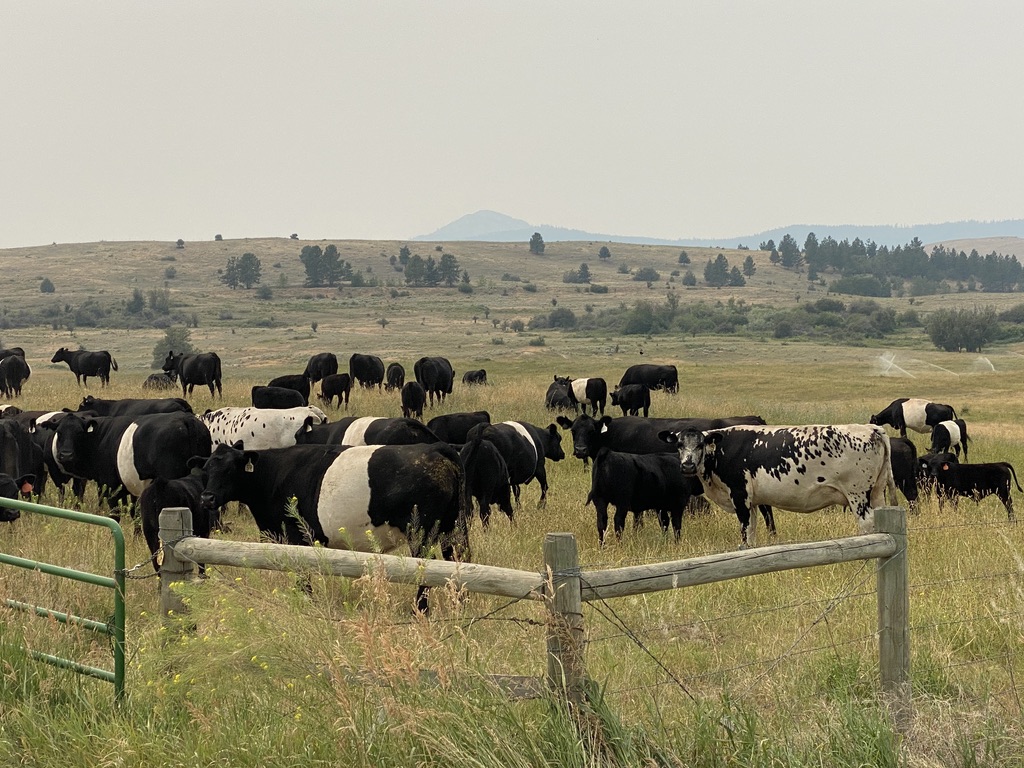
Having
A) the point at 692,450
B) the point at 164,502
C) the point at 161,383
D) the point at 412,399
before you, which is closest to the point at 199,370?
the point at 161,383

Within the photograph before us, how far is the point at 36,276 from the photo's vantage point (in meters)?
142

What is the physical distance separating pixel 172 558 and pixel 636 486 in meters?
7.50

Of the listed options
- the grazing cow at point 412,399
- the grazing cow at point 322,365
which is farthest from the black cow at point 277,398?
the grazing cow at point 322,365

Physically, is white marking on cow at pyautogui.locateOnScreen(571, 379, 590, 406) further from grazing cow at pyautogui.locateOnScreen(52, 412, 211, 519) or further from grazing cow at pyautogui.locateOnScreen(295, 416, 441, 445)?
grazing cow at pyautogui.locateOnScreen(52, 412, 211, 519)

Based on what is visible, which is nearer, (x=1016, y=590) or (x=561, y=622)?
(x=561, y=622)

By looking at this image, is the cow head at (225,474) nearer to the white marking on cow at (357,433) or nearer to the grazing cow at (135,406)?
the white marking on cow at (357,433)

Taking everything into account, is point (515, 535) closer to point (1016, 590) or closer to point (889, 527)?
point (1016, 590)

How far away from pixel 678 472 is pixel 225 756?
875 centimetres

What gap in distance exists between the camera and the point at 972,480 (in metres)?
15.8

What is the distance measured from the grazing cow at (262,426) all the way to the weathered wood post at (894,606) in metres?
11.8

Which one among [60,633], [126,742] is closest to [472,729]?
[126,742]

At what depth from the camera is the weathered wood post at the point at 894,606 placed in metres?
5.66

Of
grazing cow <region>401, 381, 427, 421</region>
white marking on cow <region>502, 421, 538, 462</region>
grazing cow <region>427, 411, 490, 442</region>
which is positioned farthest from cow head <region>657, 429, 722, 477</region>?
grazing cow <region>401, 381, 427, 421</region>

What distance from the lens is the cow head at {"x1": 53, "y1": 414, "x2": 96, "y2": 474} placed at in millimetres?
14016
